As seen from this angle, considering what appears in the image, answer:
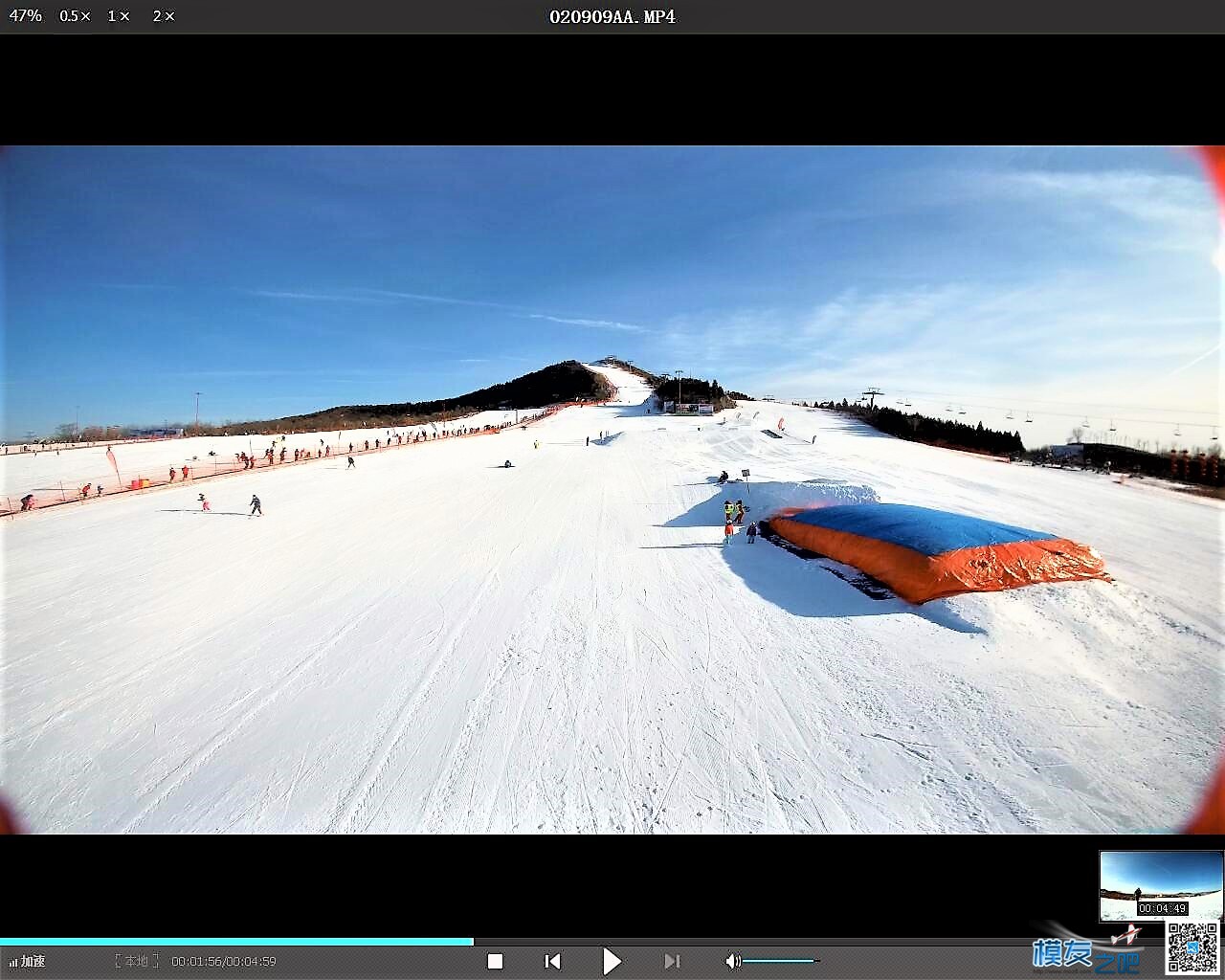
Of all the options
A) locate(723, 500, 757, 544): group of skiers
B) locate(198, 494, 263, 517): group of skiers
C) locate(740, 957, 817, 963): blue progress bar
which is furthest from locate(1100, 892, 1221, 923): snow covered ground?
locate(198, 494, 263, 517): group of skiers

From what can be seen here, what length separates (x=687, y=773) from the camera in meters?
2.36

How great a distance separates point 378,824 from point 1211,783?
15.0 ft

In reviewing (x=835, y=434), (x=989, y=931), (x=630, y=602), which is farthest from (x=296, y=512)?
(x=835, y=434)

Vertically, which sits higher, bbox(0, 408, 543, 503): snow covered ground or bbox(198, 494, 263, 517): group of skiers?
bbox(0, 408, 543, 503): snow covered ground

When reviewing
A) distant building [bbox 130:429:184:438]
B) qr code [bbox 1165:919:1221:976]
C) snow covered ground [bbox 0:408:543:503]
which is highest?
distant building [bbox 130:429:184:438]

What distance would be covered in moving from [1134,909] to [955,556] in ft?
9.65

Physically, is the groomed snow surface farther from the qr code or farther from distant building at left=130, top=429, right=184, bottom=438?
distant building at left=130, top=429, right=184, bottom=438

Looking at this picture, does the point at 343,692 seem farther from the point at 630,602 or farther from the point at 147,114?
the point at 147,114

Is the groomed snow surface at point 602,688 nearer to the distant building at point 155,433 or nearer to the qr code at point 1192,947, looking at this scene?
the qr code at point 1192,947

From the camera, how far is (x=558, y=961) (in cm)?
153
